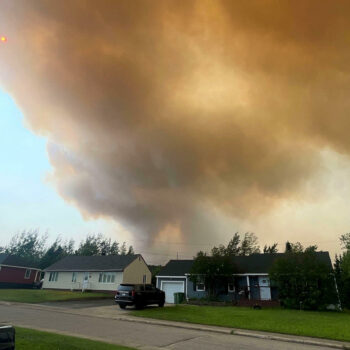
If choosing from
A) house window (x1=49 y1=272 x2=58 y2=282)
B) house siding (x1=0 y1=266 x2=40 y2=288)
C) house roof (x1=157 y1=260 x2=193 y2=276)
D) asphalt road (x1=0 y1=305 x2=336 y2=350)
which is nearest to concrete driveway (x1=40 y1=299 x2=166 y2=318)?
asphalt road (x1=0 y1=305 x2=336 y2=350)

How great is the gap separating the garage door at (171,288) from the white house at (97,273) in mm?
7114

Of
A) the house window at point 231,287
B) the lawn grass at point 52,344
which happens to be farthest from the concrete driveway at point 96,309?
the house window at point 231,287

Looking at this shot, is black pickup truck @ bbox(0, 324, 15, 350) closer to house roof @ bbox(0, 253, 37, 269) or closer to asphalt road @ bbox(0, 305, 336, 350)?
asphalt road @ bbox(0, 305, 336, 350)

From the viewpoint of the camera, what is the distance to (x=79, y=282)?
4109cm

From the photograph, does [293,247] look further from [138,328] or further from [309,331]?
[138,328]

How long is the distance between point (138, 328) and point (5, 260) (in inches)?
1726

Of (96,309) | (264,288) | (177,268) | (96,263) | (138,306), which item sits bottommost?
(96,309)

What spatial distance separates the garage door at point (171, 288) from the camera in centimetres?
3359

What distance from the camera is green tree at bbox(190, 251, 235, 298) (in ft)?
97.7

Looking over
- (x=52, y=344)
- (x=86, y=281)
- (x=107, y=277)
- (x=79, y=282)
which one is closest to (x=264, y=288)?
(x=107, y=277)

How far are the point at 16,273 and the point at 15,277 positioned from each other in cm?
65

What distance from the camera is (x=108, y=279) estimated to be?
129 feet

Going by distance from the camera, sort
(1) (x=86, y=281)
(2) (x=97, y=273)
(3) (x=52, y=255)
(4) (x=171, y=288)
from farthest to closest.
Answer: (3) (x=52, y=255) → (1) (x=86, y=281) → (2) (x=97, y=273) → (4) (x=171, y=288)

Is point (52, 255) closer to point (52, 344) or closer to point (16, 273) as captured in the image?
point (16, 273)
